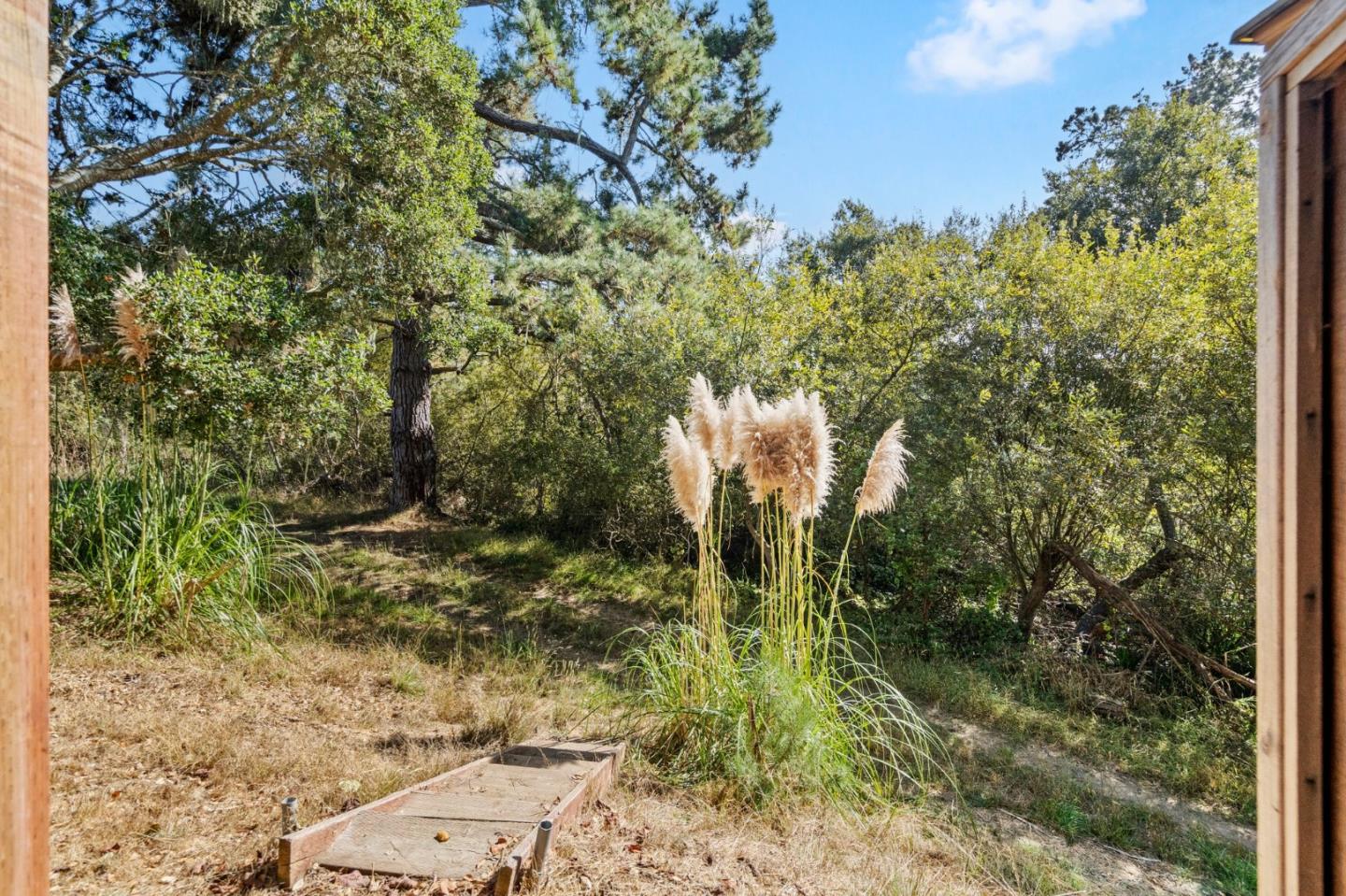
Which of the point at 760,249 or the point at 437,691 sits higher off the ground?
the point at 760,249

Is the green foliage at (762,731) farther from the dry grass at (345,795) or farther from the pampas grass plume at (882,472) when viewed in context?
the pampas grass plume at (882,472)

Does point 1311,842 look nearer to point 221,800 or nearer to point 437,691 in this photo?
point 221,800

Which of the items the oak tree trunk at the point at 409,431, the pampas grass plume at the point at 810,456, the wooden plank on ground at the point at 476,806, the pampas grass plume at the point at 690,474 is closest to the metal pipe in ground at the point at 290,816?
the wooden plank on ground at the point at 476,806

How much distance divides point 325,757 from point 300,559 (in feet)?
18.5

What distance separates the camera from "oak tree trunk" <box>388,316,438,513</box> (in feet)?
34.0

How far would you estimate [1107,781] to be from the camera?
488 cm

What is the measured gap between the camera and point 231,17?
245 inches

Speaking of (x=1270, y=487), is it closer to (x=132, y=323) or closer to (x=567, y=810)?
(x=567, y=810)

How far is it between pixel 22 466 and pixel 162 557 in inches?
166

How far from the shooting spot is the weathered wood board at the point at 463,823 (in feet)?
6.72

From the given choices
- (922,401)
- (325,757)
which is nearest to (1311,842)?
(325,757)

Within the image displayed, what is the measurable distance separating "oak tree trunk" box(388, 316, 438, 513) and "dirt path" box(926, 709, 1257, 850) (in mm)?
8067

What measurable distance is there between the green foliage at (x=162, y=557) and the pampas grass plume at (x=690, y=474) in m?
3.05

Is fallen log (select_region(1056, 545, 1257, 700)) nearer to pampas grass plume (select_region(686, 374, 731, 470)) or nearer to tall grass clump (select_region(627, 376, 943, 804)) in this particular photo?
tall grass clump (select_region(627, 376, 943, 804))
